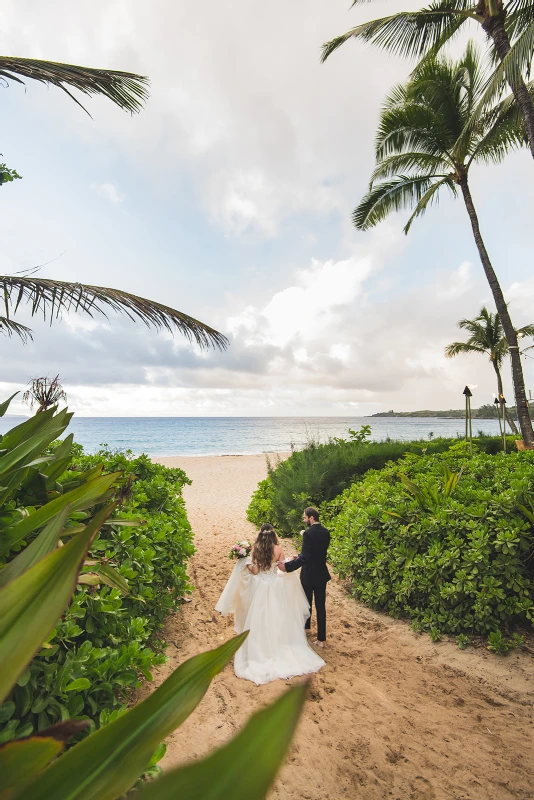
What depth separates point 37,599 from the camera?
0.61m

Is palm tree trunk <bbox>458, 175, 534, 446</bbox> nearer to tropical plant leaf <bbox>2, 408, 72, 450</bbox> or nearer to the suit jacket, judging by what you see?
the suit jacket

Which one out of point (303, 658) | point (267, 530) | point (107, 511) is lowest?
point (303, 658)

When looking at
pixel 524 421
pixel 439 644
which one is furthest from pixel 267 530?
pixel 524 421

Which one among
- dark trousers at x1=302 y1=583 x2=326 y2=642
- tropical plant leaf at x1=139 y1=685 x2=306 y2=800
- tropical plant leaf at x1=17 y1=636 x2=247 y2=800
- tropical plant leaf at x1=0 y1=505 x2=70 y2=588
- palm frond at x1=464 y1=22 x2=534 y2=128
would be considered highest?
palm frond at x1=464 y1=22 x2=534 y2=128

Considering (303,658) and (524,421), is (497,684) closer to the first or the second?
(303,658)

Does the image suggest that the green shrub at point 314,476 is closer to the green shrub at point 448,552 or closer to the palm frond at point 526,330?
the green shrub at point 448,552

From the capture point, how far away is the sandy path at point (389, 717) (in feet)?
9.41

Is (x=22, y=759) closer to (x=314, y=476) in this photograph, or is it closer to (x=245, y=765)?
(x=245, y=765)

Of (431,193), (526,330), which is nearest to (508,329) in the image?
(431,193)

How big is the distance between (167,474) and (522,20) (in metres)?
12.6

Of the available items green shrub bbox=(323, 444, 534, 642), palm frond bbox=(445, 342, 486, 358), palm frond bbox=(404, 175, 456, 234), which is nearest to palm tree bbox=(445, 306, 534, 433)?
palm frond bbox=(445, 342, 486, 358)

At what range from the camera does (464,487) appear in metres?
5.86

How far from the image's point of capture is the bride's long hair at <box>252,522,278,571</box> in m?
5.27

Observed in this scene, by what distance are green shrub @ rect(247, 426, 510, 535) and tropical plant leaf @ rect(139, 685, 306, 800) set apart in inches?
342
